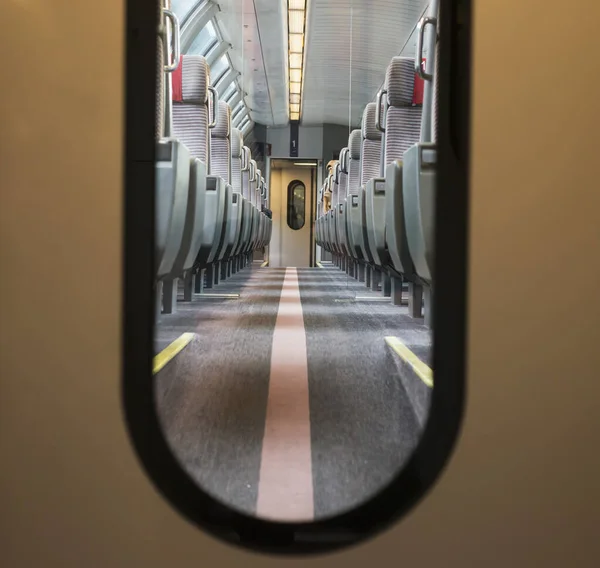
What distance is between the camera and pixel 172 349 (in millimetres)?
2486

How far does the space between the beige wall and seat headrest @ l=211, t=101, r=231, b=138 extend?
5.85 meters

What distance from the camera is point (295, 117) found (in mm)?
10602

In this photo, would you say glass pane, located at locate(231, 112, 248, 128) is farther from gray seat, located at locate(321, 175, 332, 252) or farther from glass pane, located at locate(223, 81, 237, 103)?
gray seat, located at locate(321, 175, 332, 252)

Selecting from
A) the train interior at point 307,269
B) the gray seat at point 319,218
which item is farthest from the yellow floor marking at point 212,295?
the gray seat at point 319,218

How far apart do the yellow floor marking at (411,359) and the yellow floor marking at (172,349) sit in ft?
2.39

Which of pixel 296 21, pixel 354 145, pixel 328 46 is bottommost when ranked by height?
pixel 354 145

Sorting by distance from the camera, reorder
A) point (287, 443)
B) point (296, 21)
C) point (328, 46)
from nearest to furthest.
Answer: point (287, 443) → point (328, 46) → point (296, 21)

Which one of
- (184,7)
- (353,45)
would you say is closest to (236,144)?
(184,7)

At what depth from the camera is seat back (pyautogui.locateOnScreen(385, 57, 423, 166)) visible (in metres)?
4.97

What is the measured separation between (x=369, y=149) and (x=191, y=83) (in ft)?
7.16

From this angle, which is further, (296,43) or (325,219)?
(325,219)
